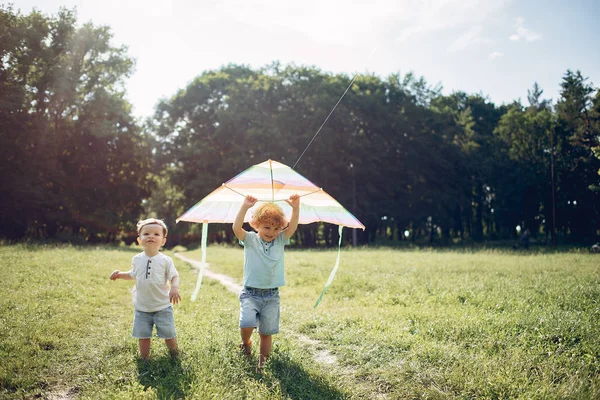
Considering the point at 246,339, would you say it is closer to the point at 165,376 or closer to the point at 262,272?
the point at 262,272

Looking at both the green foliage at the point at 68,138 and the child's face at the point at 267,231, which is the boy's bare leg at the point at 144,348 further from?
the green foliage at the point at 68,138

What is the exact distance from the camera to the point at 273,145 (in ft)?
128

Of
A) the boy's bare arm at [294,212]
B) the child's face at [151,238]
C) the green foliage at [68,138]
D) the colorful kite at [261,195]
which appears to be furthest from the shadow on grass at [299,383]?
the green foliage at [68,138]

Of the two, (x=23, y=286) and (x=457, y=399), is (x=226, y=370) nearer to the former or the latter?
(x=457, y=399)

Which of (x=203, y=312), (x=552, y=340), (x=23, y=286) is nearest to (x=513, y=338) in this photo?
(x=552, y=340)

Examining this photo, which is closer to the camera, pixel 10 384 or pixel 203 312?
pixel 10 384

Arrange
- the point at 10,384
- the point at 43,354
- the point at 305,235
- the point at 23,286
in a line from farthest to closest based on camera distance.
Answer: the point at 305,235, the point at 23,286, the point at 43,354, the point at 10,384

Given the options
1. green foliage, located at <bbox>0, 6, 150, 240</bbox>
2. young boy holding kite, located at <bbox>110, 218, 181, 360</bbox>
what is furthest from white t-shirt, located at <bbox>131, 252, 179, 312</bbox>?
green foliage, located at <bbox>0, 6, 150, 240</bbox>

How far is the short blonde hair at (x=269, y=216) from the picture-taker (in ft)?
17.6

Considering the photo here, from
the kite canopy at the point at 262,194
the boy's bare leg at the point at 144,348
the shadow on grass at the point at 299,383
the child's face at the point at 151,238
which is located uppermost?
the kite canopy at the point at 262,194

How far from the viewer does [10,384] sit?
457cm

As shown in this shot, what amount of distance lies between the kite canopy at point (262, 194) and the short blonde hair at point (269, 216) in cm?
51

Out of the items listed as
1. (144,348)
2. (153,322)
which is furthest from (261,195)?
(144,348)

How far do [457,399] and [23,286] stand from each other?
9747 mm
